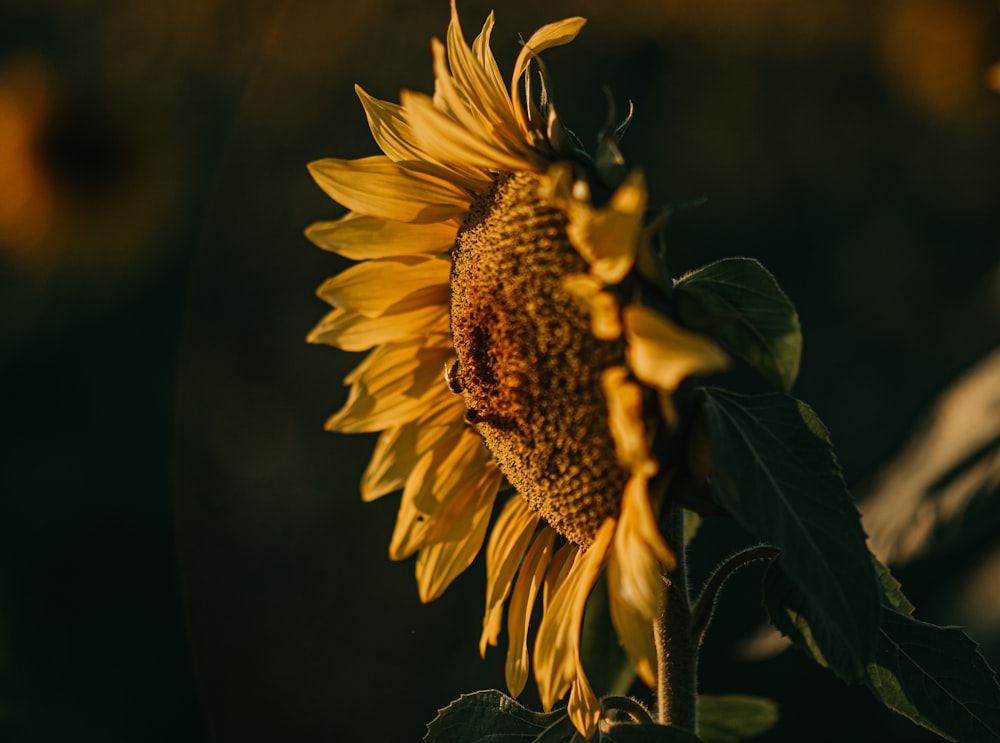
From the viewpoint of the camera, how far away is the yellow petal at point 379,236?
91 centimetres

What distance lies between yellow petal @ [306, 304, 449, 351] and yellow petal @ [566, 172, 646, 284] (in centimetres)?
30

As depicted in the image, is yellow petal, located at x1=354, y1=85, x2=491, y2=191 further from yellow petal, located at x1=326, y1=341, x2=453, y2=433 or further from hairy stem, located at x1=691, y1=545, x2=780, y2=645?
hairy stem, located at x1=691, y1=545, x2=780, y2=645

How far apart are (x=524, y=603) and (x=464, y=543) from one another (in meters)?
0.10

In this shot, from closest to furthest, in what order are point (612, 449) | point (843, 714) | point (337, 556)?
1. point (612, 449)
2. point (843, 714)
3. point (337, 556)

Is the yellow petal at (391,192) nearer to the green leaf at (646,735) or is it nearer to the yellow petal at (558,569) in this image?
the yellow petal at (558,569)

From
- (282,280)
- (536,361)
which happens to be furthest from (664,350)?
(282,280)

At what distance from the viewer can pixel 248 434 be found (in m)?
2.90

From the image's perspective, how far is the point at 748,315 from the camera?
2.17ft

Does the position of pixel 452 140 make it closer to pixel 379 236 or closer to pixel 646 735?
pixel 379 236

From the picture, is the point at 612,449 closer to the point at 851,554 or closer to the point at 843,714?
the point at 851,554

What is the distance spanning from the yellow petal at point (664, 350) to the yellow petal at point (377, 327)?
33 centimetres

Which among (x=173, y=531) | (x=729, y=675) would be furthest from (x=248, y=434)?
(x=729, y=675)

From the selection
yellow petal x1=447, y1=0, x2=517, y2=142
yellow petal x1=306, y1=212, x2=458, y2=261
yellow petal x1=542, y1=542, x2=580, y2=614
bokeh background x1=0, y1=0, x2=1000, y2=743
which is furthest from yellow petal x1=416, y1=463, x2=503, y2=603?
bokeh background x1=0, y1=0, x2=1000, y2=743

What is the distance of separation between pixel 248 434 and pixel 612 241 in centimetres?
242
